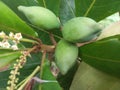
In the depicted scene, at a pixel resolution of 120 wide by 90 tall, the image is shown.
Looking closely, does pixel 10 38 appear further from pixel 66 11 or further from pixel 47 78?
pixel 66 11

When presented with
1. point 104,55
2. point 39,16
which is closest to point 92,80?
point 104,55

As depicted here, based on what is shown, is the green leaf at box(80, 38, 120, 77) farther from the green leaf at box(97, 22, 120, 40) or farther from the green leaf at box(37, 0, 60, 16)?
the green leaf at box(37, 0, 60, 16)

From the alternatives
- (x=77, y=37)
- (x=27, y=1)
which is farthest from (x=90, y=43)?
(x=27, y=1)

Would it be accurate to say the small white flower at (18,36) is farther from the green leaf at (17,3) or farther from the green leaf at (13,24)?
the green leaf at (17,3)

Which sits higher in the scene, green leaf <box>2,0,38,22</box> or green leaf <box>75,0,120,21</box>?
green leaf <box>2,0,38,22</box>

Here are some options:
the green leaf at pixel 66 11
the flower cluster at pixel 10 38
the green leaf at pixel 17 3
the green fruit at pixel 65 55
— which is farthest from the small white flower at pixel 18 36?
the green leaf at pixel 66 11

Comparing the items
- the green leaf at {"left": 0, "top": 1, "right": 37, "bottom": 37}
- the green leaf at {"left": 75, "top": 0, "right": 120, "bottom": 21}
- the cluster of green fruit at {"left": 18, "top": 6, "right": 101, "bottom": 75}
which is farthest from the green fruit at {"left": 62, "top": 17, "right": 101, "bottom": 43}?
the green leaf at {"left": 75, "top": 0, "right": 120, "bottom": 21}
